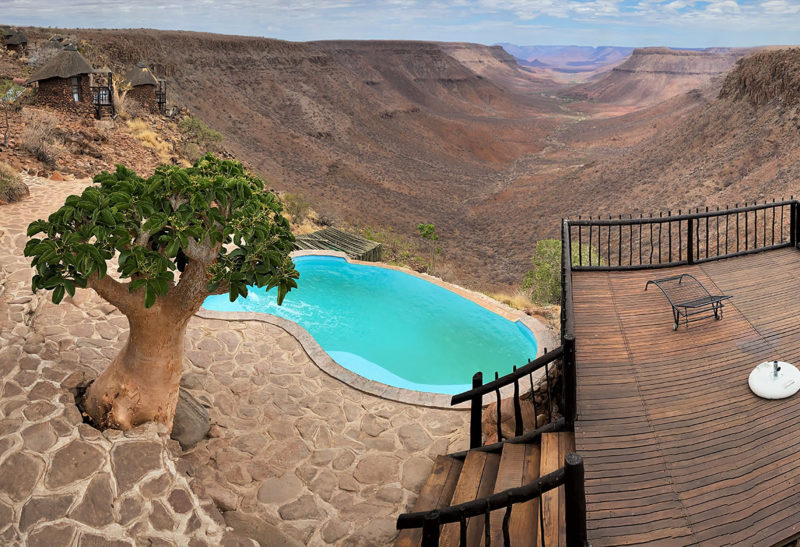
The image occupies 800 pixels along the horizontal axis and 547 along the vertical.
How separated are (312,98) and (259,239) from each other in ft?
164

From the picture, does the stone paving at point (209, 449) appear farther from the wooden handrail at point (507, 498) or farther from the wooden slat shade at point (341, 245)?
the wooden slat shade at point (341, 245)

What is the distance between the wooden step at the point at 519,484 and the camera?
167 inches

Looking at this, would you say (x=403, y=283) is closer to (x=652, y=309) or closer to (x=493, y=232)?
(x=652, y=309)

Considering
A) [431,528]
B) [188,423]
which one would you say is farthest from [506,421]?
[188,423]

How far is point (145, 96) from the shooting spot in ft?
79.6

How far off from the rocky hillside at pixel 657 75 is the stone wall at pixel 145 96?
110 meters

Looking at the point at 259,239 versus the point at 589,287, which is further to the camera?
the point at 589,287

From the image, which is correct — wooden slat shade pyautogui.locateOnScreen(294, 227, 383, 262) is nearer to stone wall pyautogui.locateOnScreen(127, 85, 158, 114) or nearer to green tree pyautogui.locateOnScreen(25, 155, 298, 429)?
green tree pyautogui.locateOnScreen(25, 155, 298, 429)

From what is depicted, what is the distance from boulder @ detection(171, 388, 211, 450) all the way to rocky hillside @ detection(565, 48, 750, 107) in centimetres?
12460

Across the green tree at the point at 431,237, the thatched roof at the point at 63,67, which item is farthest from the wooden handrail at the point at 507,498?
the thatched roof at the point at 63,67

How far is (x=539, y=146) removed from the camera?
65.6m

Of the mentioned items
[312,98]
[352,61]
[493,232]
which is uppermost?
[352,61]

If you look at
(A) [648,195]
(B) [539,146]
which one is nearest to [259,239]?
(A) [648,195]

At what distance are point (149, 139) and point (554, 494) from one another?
64.0 ft
